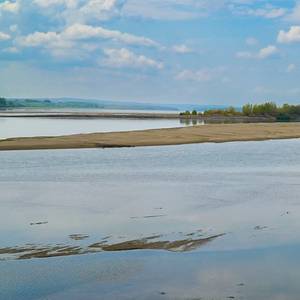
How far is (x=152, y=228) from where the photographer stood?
1484cm

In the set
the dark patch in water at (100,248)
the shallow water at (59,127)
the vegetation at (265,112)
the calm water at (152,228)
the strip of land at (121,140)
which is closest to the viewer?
the calm water at (152,228)

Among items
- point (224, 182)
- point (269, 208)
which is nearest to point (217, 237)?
point (269, 208)

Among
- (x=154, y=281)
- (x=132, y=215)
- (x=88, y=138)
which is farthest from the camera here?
(x=88, y=138)

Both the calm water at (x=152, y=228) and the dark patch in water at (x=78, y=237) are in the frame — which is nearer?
the calm water at (x=152, y=228)

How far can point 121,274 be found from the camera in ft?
35.5

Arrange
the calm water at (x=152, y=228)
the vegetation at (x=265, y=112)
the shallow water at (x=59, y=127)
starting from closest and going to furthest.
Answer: the calm water at (x=152, y=228), the shallow water at (x=59, y=127), the vegetation at (x=265, y=112)

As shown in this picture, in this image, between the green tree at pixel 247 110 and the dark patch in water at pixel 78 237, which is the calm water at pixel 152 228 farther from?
the green tree at pixel 247 110

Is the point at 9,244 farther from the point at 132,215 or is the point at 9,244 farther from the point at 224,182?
the point at 224,182

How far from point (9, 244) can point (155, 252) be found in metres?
3.32

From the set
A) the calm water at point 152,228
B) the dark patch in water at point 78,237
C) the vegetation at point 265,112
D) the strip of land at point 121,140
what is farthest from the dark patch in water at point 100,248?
the vegetation at point 265,112

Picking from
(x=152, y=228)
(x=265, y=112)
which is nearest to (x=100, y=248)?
(x=152, y=228)

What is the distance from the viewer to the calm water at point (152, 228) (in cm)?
1002

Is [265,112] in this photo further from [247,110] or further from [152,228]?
[152,228]

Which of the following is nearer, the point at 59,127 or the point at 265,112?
the point at 59,127
